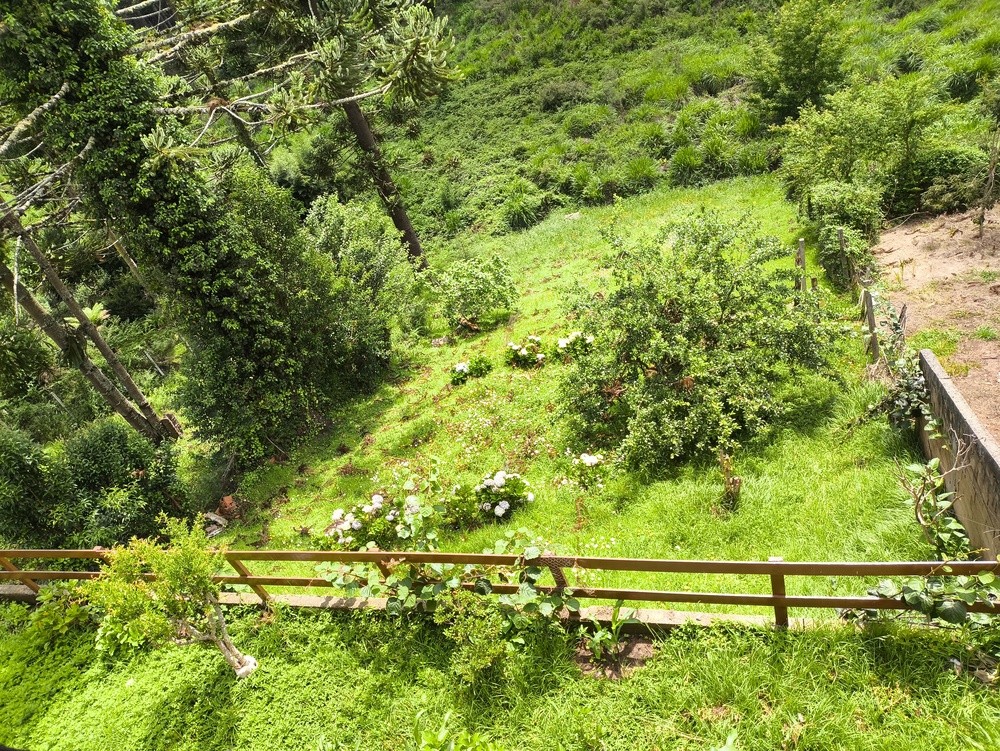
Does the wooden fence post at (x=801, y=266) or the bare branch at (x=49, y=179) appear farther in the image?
the wooden fence post at (x=801, y=266)

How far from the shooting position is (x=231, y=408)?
11.3 metres

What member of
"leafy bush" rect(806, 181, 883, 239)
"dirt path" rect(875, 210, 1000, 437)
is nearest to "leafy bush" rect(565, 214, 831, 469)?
"dirt path" rect(875, 210, 1000, 437)

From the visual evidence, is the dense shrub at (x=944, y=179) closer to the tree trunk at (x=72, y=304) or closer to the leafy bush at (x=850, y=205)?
the leafy bush at (x=850, y=205)

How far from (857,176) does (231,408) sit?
14786mm

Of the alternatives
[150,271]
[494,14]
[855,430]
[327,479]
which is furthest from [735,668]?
[494,14]

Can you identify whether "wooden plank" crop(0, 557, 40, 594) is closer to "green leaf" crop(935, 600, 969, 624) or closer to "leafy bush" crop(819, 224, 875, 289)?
"green leaf" crop(935, 600, 969, 624)

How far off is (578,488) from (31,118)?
10764mm

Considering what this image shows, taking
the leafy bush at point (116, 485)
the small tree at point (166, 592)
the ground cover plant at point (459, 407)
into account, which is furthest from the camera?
the leafy bush at point (116, 485)

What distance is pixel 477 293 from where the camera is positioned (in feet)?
48.0

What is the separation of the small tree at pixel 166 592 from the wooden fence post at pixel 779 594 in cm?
556

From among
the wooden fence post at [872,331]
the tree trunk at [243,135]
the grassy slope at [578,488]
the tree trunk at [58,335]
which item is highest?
the tree trunk at [243,135]

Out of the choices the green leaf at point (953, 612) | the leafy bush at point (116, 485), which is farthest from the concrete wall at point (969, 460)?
the leafy bush at point (116, 485)

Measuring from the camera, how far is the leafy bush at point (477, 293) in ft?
48.0

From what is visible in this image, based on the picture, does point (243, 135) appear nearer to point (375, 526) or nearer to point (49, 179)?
point (49, 179)
